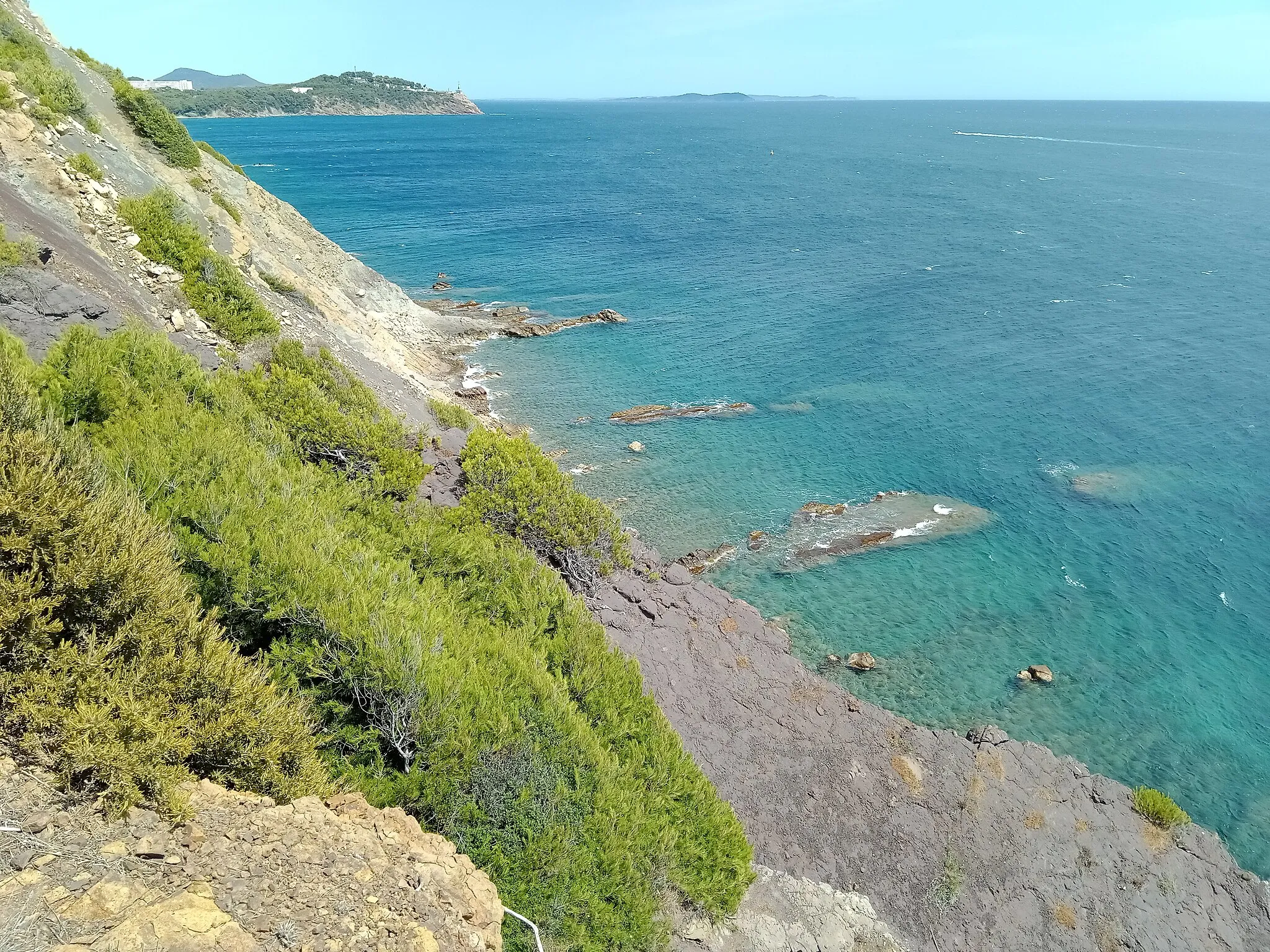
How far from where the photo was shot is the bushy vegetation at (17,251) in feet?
65.4

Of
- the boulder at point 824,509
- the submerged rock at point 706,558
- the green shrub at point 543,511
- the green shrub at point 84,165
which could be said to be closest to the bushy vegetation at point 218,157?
the green shrub at point 84,165

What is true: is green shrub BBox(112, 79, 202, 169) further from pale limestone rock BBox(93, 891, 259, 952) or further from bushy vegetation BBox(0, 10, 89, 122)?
pale limestone rock BBox(93, 891, 259, 952)

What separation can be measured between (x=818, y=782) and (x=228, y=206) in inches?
1483

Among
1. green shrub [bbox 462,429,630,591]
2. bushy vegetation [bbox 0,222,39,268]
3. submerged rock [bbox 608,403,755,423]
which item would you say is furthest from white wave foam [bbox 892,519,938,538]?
bushy vegetation [bbox 0,222,39,268]

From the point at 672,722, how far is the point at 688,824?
548 centimetres

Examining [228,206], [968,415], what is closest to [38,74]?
[228,206]

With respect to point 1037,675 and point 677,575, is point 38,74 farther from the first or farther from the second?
point 1037,675

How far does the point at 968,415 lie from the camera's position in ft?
149

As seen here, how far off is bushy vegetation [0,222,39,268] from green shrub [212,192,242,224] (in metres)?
14.6

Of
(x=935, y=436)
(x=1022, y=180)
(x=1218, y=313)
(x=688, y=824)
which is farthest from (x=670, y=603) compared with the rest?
(x=1022, y=180)

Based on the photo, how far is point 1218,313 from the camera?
6078 centimetres

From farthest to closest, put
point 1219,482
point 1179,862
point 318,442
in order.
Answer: point 1219,482 → point 318,442 → point 1179,862

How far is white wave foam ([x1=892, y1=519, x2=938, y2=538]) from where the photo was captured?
34094 millimetres

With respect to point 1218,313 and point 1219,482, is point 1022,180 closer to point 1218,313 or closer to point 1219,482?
point 1218,313
